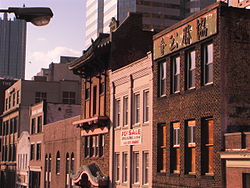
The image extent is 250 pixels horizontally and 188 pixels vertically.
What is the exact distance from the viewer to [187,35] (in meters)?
26.8

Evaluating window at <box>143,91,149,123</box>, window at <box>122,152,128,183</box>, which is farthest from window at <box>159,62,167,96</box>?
window at <box>122,152,128,183</box>

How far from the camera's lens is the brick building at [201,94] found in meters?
23.8

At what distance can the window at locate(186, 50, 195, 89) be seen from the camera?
2651 centimetres

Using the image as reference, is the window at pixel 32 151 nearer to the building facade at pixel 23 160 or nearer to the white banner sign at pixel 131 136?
the building facade at pixel 23 160

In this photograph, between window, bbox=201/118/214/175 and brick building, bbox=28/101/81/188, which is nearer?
window, bbox=201/118/214/175

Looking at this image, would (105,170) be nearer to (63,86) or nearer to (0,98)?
(63,86)

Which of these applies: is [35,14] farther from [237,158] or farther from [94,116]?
[94,116]

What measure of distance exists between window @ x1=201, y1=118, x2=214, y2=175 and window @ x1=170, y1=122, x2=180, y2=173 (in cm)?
275

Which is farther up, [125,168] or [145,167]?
[145,167]

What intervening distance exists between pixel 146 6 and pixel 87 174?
113 m

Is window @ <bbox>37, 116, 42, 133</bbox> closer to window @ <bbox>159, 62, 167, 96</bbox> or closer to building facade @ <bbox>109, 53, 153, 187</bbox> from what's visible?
building facade @ <bbox>109, 53, 153, 187</bbox>

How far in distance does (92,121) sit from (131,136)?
21.9 feet

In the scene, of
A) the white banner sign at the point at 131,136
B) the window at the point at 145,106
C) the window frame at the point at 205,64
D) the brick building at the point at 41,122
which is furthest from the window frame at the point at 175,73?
the brick building at the point at 41,122

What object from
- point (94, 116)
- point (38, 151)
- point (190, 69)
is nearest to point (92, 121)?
point (94, 116)
